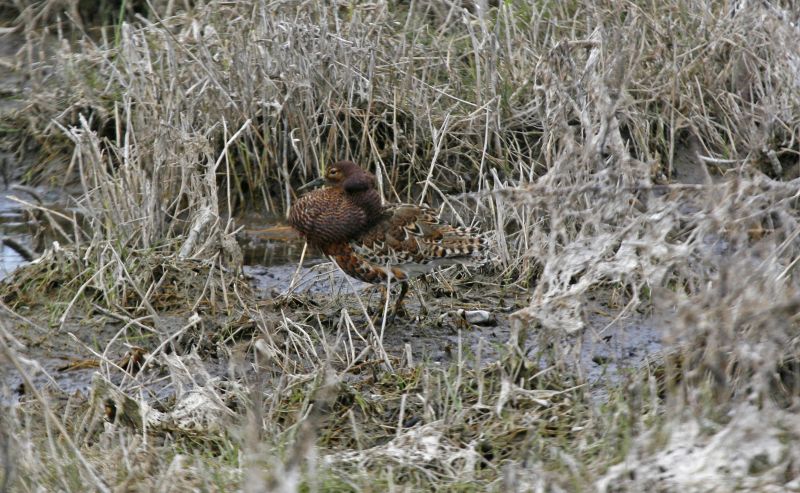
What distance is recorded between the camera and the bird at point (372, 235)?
612cm

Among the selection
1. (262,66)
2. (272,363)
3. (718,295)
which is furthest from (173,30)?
(718,295)

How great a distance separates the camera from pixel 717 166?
24.2 ft

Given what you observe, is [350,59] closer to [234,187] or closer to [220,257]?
[234,187]

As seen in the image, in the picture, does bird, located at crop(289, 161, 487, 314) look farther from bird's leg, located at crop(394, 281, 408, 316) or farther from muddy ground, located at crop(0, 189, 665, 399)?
muddy ground, located at crop(0, 189, 665, 399)

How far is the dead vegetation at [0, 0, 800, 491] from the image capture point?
3996 millimetres

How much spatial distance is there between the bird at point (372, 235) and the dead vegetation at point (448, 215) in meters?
0.32

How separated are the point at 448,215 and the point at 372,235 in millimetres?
1228

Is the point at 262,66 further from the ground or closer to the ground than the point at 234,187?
further from the ground

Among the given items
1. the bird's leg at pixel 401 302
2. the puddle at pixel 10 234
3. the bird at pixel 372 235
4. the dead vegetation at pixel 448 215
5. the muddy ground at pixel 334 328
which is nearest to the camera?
the dead vegetation at pixel 448 215

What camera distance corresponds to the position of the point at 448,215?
730 cm

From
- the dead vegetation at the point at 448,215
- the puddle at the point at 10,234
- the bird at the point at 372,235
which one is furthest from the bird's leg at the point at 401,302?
the puddle at the point at 10,234

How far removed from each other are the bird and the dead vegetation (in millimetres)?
324

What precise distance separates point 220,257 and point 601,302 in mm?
2145

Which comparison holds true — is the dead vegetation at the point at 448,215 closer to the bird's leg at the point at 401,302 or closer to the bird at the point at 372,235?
the bird's leg at the point at 401,302
